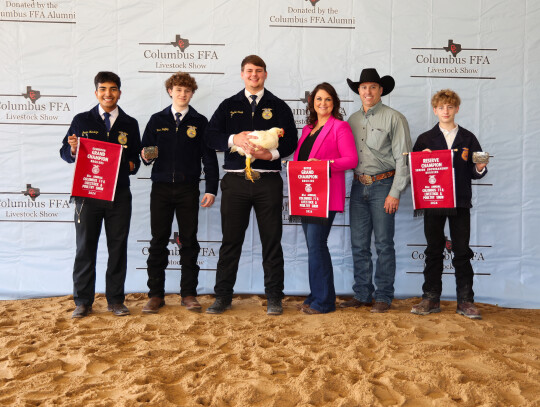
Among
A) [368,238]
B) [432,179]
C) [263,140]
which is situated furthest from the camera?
[368,238]

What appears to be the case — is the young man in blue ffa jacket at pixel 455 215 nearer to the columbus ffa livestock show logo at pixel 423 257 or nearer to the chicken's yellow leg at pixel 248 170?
the columbus ffa livestock show logo at pixel 423 257

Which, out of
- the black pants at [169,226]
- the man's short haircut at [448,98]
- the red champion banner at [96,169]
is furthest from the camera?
the black pants at [169,226]

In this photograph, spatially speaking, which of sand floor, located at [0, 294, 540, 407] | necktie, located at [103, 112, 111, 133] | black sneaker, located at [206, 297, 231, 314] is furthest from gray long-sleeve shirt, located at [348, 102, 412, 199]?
necktie, located at [103, 112, 111, 133]

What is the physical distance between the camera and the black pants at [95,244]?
3330mm

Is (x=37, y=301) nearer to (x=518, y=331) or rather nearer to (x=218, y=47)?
(x=218, y=47)

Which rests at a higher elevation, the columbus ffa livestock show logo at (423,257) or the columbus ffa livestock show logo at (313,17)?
the columbus ffa livestock show logo at (313,17)

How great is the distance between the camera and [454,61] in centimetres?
395

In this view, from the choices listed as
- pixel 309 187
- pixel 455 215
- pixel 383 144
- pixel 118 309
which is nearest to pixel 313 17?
pixel 383 144

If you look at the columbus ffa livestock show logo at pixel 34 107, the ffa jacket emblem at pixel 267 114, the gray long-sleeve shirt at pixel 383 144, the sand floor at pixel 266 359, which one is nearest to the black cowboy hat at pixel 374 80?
the gray long-sleeve shirt at pixel 383 144

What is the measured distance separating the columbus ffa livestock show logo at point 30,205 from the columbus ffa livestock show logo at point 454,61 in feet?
10.1

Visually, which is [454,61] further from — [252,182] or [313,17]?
[252,182]

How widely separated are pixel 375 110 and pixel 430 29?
0.97m

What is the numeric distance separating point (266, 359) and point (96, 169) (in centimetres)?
172

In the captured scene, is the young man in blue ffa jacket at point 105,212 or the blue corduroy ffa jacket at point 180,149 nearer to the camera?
the young man in blue ffa jacket at point 105,212
